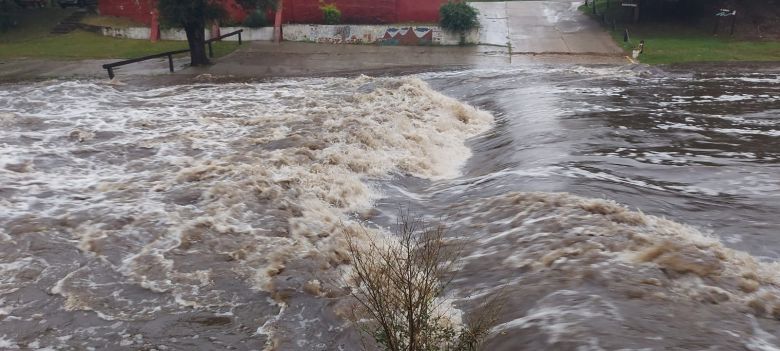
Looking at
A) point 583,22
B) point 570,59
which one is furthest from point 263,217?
point 583,22

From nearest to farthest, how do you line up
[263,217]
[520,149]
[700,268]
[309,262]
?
[700,268] → [309,262] → [263,217] → [520,149]

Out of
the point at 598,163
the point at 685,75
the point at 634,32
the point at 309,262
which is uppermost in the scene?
the point at 634,32

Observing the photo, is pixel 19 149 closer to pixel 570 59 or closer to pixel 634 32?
pixel 570 59

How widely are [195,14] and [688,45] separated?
2088cm

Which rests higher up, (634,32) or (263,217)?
(634,32)

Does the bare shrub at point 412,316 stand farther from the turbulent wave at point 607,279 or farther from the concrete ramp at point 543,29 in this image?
the concrete ramp at point 543,29

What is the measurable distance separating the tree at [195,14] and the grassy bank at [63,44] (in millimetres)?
2545

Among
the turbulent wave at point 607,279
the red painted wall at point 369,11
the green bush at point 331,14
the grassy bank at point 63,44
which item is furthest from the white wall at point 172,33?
the turbulent wave at point 607,279

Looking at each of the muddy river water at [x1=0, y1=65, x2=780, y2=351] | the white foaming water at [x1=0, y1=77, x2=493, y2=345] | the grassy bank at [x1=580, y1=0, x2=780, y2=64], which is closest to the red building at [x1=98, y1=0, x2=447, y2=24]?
the grassy bank at [x1=580, y1=0, x2=780, y2=64]

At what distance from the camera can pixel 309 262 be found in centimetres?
762

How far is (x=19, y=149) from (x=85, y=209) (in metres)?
4.35

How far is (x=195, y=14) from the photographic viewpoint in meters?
23.4

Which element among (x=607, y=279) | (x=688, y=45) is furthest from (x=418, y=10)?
(x=607, y=279)

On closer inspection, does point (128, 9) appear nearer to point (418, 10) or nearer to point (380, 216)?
point (418, 10)
